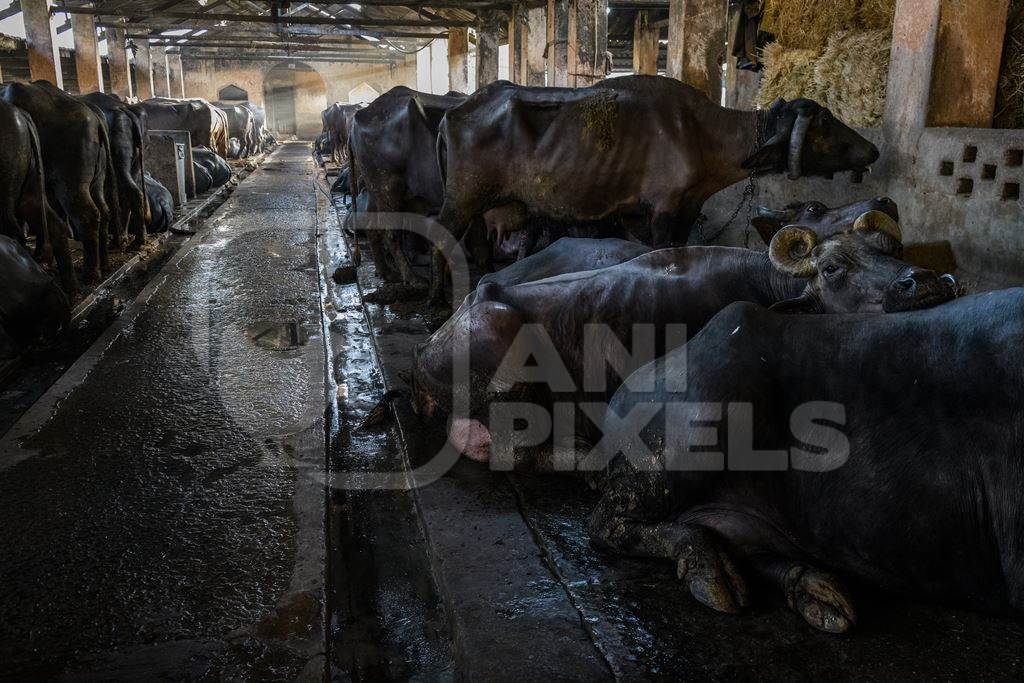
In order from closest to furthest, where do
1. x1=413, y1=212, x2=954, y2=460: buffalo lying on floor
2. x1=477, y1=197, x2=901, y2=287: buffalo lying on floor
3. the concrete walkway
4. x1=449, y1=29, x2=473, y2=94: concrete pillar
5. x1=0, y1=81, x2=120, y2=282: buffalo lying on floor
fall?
1. the concrete walkway
2. x1=413, y1=212, x2=954, y2=460: buffalo lying on floor
3. x1=477, y1=197, x2=901, y2=287: buffalo lying on floor
4. x1=0, y1=81, x2=120, y2=282: buffalo lying on floor
5. x1=449, y1=29, x2=473, y2=94: concrete pillar

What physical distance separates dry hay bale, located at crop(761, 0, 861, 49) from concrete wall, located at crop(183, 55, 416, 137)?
35.8 metres

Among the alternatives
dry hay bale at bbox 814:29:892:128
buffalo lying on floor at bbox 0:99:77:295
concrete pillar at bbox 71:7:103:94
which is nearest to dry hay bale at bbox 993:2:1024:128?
dry hay bale at bbox 814:29:892:128

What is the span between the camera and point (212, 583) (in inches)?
117

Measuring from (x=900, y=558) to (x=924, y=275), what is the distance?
1.00m

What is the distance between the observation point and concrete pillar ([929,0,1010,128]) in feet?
17.3

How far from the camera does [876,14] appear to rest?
6.73m

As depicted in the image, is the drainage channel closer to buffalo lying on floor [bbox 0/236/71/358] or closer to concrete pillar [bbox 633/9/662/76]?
buffalo lying on floor [bbox 0/236/71/358]

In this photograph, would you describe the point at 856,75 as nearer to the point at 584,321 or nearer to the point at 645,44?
the point at 584,321

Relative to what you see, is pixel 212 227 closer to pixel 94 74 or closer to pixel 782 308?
pixel 782 308

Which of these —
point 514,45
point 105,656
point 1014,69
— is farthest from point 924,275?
point 514,45

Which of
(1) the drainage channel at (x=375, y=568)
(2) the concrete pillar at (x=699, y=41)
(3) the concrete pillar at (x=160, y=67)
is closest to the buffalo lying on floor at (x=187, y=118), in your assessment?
(3) the concrete pillar at (x=160, y=67)

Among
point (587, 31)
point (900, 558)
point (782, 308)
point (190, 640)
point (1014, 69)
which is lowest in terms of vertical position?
point (190, 640)

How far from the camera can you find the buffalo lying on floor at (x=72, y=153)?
24.7 ft

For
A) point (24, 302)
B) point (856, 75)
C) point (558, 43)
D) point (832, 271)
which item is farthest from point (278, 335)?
point (558, 43)
